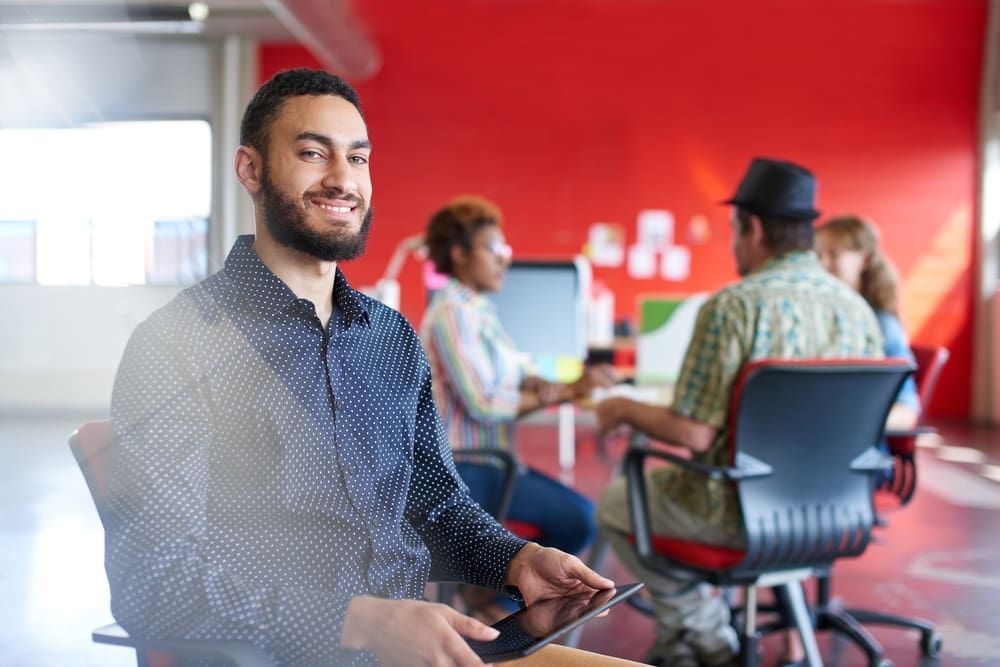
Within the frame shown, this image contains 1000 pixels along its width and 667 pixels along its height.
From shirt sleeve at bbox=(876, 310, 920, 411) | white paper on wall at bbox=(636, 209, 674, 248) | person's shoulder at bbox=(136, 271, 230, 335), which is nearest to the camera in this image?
person's shoulder at bbox=(136, 271, 230, 335)

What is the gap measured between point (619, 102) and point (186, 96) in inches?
240

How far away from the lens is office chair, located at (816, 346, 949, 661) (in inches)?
111

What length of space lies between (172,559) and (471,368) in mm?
1580

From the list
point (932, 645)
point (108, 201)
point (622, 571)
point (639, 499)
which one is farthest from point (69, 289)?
point (622, 571)

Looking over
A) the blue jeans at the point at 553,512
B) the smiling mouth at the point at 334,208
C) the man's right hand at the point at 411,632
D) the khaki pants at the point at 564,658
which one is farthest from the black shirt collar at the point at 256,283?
the blue jeans at the point at 553,512

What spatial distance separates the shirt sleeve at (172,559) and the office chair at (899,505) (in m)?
2.00

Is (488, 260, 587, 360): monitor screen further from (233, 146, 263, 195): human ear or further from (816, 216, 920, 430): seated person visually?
(233, 146, 263, 195): human ear

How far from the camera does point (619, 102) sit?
854 cm

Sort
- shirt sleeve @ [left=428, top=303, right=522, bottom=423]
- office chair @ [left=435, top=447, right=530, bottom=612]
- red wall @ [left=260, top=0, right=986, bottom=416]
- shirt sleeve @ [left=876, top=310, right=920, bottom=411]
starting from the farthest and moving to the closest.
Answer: red wall @ [left=260, top=0, right=986, bottom=416] < shirt sleeve @ [left=876, top=310, right=920, bottom=411] < shirt sleeve @ [left=428, top=303, right=522, bottom=423] < office chair @ [left=435, top=447, right=530, bottom=612]

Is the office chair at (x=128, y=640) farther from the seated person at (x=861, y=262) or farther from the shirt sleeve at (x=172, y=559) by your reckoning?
the seated person at (x=861, y=262)

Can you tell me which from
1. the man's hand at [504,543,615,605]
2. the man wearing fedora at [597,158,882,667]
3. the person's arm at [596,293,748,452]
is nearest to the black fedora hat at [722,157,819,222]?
the man wearing fedora at [597,158,882,667]

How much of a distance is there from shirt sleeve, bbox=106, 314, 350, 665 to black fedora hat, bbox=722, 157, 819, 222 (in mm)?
1745

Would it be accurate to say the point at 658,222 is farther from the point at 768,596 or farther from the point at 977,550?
the point at 768,596

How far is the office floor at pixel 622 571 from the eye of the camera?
2.06 m
